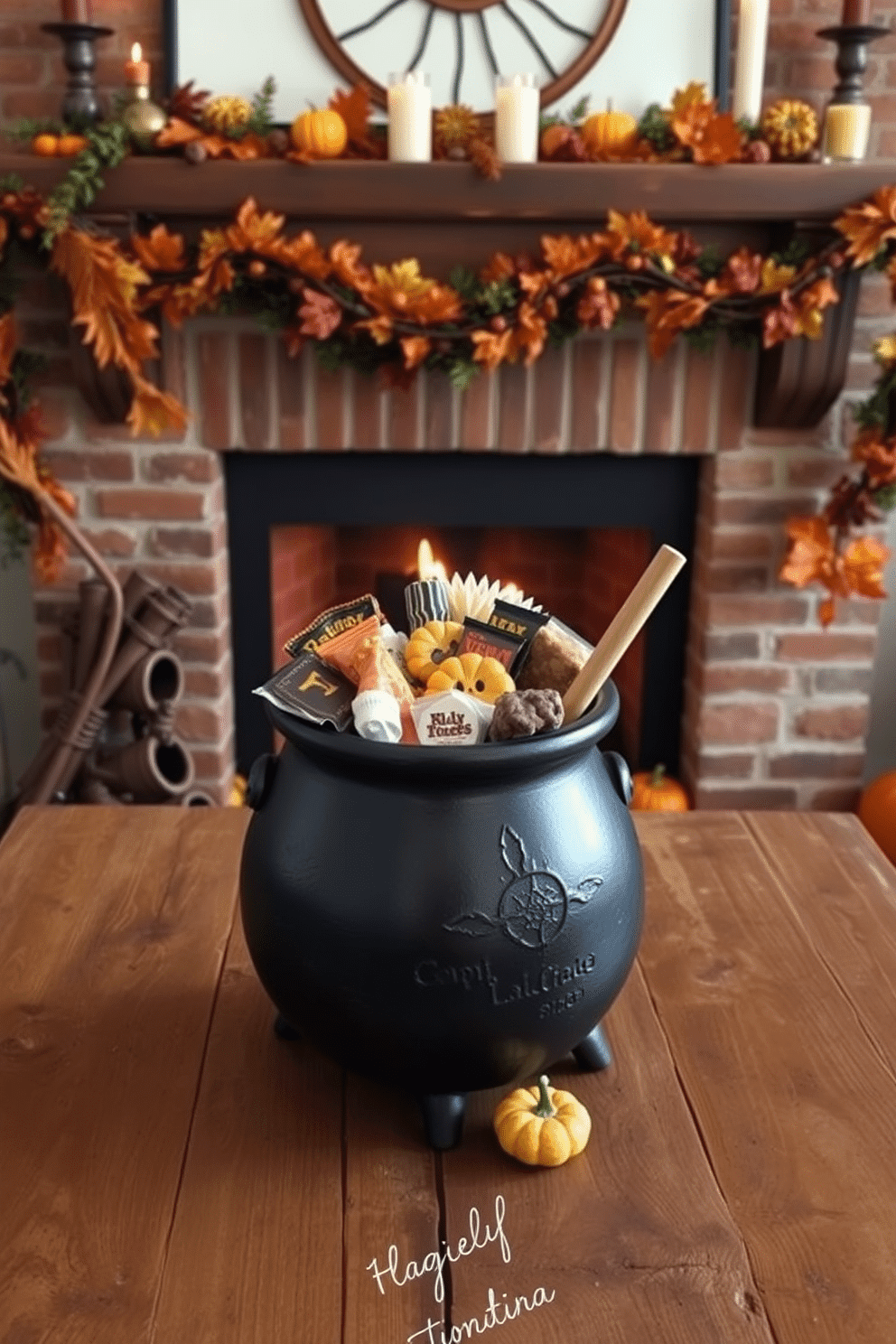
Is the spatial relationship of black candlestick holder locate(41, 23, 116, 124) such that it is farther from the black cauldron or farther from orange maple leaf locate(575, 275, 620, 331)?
the black cauldron

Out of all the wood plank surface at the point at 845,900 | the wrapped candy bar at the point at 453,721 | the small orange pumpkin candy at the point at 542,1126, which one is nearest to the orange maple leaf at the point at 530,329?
the wood plank surface at the point at 845,900

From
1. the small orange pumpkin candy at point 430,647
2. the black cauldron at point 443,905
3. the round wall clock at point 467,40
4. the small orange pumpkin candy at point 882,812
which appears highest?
the round wall clock at point 467,40

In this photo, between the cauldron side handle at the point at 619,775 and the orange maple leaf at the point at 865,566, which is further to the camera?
the orange maple leaf at the point at 865,566

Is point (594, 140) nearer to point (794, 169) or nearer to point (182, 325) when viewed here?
point (794, 169)

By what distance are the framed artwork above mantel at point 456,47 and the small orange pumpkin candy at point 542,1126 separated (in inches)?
74.6

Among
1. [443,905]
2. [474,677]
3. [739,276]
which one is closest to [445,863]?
[443,905]

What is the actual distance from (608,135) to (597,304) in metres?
0.29

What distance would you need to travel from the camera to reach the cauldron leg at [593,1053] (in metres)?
0.95

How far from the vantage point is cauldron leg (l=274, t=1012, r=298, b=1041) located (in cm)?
99

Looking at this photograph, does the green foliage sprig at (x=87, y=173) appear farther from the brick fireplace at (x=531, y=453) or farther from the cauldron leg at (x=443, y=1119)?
the cauldron leg at (x=443, y=1119)

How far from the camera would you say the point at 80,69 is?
214 cm

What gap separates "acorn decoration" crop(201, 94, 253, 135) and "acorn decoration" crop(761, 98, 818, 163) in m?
0.89

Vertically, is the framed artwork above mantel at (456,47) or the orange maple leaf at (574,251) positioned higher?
the framed artwork above mantel at (456,47)

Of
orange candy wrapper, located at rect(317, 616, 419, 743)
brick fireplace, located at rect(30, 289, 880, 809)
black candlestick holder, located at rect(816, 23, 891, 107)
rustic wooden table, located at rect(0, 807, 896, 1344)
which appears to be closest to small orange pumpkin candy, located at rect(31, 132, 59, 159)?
brick fireplace, located at rect(30, 289, 880, 809)
